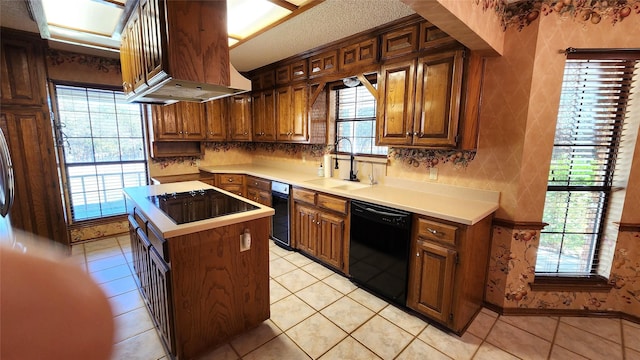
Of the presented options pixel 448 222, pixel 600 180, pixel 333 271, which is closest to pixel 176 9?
pixel 448 222

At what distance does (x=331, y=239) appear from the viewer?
9.19 feet

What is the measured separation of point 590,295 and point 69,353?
10.4 feet

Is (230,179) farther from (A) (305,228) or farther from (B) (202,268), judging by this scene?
(B) (202,268)

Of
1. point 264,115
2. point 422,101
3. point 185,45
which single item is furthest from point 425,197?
point 264,115

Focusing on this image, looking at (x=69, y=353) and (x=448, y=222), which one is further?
(x=448, y=222)

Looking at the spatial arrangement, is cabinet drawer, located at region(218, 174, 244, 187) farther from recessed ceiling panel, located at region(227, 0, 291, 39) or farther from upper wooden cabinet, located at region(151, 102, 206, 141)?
recessed ceiling panel, located at region(227, 0, 291, 39)

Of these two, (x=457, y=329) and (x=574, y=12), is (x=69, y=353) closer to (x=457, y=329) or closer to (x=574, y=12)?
(x=457, y=329)

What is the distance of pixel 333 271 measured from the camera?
2898 mm

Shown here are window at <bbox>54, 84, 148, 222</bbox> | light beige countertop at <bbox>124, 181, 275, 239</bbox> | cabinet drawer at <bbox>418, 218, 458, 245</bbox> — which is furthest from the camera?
window at <bbox>54, 84, 148, 222</bbox>

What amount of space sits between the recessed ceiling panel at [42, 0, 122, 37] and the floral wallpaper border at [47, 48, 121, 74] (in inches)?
49.0

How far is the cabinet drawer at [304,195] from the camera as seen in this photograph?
9.60 feet

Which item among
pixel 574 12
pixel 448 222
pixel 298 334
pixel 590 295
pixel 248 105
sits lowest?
pixel 298 334

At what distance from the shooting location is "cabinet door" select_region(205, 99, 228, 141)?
410cm

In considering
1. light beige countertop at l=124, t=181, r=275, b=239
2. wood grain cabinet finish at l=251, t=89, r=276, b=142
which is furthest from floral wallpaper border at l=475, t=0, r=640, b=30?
wood grain cabinet finish at l=251, t=89, r=276, b=142
